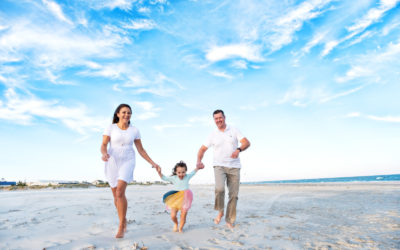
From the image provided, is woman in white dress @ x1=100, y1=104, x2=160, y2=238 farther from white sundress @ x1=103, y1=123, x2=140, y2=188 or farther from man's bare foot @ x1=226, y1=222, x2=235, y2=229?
man's bare foot @ x1=226, y1=222, x2=235, y2=229

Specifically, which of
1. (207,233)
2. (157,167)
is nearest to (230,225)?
(207,233)

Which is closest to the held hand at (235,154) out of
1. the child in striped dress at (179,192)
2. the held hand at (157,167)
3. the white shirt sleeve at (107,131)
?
the child in striped dress at (179,192)

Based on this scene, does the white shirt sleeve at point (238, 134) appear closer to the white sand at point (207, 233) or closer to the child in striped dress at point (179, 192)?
the child in striped dress at point (179, 192)

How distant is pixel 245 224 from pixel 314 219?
1.81m

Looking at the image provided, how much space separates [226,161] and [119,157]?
226 cm

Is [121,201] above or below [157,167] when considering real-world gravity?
below

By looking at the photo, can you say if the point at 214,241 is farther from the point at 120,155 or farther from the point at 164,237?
the point at 120,155

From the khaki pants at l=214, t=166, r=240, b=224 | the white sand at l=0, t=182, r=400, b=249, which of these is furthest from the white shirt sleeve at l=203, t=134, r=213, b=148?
the white sand at l=0, t=182, r=400, b=249

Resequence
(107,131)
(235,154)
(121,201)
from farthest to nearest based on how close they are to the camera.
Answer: (235,154)
(107,131)
(121,201)

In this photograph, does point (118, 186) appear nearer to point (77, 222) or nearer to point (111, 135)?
point (111, 135)

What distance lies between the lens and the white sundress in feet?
15.2

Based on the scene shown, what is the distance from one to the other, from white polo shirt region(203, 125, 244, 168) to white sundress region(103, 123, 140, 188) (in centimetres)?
189

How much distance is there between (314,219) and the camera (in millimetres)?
6188

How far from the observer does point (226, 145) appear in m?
5.77
